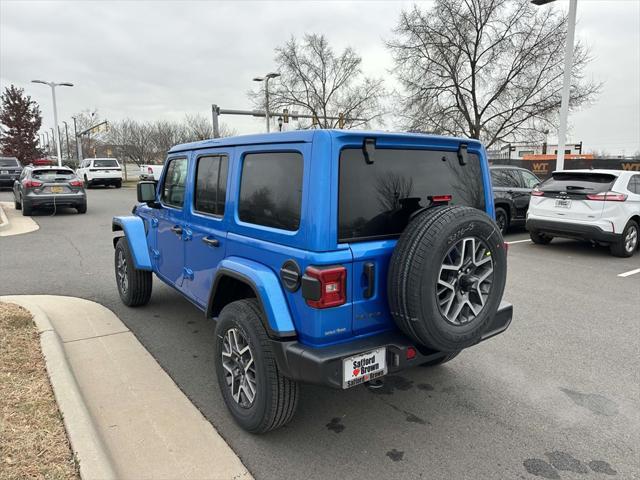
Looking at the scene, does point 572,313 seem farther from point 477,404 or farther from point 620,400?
point 477,404

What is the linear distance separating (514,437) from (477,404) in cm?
43

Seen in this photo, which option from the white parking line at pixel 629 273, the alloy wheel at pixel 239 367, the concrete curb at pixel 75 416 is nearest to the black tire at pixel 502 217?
the white parking line at pixel 629 273

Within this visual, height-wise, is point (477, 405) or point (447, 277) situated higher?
point (447, 277)

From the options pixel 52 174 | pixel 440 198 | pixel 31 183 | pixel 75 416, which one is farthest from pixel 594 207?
pixel 31 183

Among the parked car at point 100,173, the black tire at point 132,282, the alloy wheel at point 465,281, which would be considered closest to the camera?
the alloy wheel at point 465,281

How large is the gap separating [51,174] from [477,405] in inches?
577

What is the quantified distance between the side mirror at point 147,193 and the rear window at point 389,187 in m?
2.66

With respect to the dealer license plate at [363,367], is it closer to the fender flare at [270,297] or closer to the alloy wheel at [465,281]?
the fender flare at [270,297]

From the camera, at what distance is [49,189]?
1398 cm

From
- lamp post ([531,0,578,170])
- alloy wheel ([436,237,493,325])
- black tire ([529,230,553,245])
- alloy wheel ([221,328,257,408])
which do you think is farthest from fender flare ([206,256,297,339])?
lamp post ([531,0,578,170])

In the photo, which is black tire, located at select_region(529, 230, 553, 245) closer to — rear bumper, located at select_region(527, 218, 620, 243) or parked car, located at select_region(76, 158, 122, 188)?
rear bumper, located at select_region(527, 218, 620, 243)

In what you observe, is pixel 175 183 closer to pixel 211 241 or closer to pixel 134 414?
pixel 211 241

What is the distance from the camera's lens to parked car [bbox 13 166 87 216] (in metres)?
13.8

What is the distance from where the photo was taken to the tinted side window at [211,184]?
343 cm
